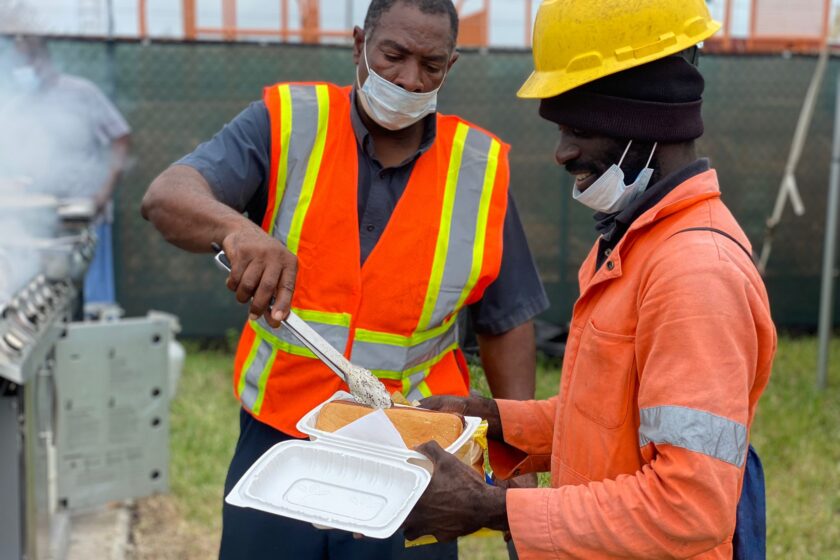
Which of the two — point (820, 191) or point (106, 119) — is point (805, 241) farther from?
point (106, 119)

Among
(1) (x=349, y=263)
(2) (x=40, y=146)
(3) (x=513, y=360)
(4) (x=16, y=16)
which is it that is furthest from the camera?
(4) (x=16, y=16)

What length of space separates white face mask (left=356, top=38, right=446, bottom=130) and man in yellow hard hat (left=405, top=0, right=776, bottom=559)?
0.59 m

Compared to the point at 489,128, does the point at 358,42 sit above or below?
above

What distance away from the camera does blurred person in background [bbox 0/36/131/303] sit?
5469 mm

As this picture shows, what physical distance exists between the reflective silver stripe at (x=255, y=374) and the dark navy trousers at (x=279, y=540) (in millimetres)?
61

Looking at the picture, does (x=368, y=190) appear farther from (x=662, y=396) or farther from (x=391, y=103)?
(x=662, y=396)

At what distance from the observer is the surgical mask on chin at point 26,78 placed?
18.8 feet

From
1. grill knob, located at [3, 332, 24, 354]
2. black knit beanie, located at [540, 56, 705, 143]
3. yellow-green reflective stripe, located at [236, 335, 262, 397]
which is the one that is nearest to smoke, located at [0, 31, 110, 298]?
grill knob, located at [3, 332, 24, 354]

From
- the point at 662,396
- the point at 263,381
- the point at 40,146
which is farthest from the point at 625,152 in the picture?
the point at 40,146

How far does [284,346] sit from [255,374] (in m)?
0.13

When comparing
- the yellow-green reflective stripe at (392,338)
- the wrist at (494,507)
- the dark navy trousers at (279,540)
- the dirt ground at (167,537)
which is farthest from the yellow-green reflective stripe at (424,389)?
the dirt ground at (167,537)

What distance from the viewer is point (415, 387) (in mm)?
2516

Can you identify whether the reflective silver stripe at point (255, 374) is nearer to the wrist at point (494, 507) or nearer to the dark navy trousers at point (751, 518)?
the wrist at point (494, 507)

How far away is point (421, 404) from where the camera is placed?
7.16 ft
